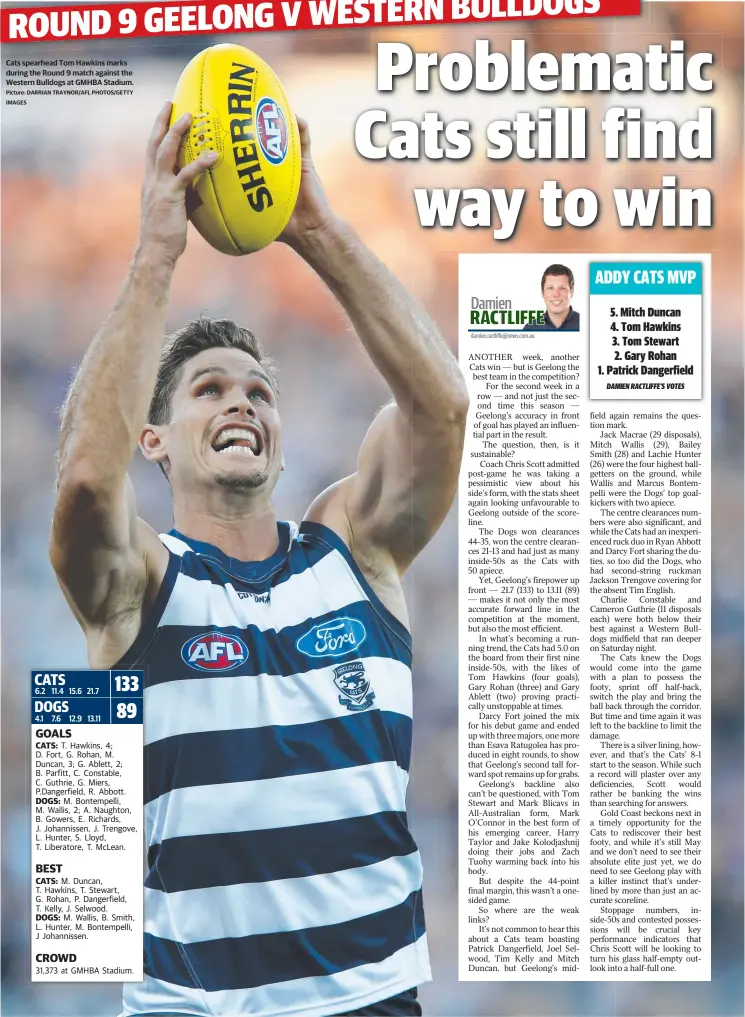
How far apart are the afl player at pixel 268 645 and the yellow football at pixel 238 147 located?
0.37ft

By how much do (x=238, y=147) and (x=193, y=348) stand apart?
0.72 m

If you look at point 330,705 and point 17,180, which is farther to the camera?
point 17,180

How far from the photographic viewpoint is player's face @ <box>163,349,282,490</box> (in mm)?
3568

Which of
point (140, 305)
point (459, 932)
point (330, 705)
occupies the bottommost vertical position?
point (459, 932)

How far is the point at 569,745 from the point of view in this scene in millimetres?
3709

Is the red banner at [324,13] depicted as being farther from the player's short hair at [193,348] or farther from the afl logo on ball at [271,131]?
the player's short hair at [193,348]

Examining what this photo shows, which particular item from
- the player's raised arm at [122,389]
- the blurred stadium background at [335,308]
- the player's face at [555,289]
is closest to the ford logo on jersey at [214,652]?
the player's raised arm at [122,389]

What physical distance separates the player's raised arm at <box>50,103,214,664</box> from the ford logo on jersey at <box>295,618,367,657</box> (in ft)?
1.89

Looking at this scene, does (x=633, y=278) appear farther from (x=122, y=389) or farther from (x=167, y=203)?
(x=122, y=389)

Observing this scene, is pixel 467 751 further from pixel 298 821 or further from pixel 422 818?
pixel 298 821

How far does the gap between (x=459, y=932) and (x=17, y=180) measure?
2722 millimetres

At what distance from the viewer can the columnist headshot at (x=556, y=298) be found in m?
3.74

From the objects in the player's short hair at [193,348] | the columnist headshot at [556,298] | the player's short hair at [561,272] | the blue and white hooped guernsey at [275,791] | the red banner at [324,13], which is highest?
the red banner at [324,13]

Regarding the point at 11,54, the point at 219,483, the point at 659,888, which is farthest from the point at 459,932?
the point at 11,54
